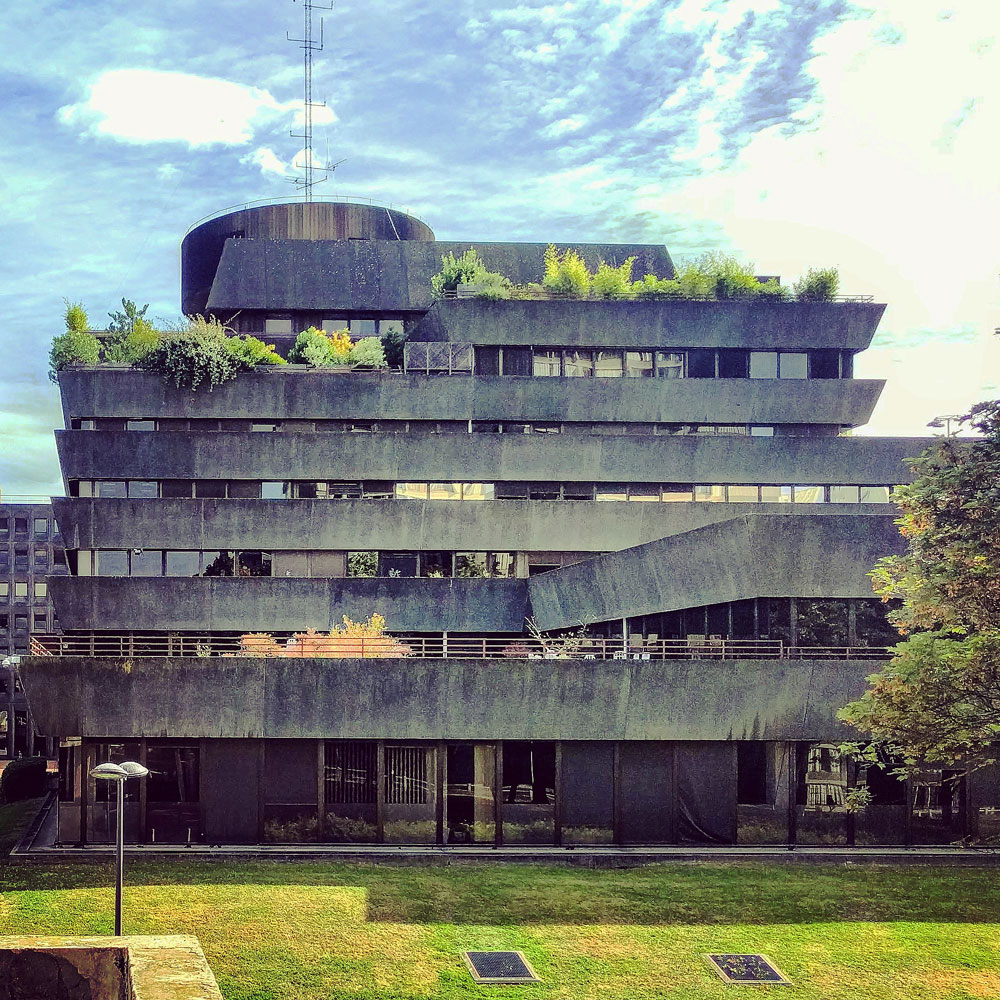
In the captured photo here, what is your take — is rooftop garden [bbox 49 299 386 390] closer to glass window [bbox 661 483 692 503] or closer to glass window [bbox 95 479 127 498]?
glass window [bbox 95 479 127 498]

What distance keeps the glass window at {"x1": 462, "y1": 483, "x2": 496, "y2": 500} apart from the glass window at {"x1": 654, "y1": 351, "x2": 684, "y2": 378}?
7.43m

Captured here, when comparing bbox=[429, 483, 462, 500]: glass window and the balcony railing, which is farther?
bbox=[429, 483, 462, 500]: glass window

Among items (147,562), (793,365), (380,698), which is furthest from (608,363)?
(380,698)

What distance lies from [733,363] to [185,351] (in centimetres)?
1917

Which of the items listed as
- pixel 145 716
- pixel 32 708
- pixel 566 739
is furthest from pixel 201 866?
pixel 566 739

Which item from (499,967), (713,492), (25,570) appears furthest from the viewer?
(25,570)

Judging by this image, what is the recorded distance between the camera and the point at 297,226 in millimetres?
49406

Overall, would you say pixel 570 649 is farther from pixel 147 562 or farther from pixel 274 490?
pixel 147 562

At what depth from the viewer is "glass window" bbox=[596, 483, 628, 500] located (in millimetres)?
39656

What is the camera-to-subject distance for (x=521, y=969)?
741 inches

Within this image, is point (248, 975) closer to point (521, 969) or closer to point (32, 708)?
point (521, 969)

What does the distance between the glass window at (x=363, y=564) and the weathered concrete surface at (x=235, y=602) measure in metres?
0.44

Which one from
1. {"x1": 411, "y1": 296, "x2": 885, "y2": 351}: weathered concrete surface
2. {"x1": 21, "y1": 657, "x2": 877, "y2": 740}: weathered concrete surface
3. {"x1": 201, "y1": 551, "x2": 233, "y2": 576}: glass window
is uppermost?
{"x1": 411, "y1": 296, "x2": 885, "y2": 351}: weathered concrete surface

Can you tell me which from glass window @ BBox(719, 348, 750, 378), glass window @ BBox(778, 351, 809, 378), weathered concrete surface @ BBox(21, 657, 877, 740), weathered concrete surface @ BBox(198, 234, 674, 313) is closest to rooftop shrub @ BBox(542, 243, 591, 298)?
glass window @ BBox(719, 348, 750, 378)
